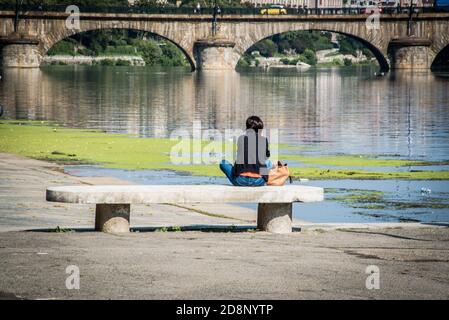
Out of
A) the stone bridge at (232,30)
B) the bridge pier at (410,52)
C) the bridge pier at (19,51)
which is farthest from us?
the bridge pier at (410,52)

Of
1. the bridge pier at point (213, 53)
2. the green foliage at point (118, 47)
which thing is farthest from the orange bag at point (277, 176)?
the green foliage at point (118, 47)

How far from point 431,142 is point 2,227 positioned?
84.4ft

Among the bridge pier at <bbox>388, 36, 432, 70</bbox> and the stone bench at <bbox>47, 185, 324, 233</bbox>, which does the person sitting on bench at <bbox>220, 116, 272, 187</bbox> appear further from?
the bridge pier at <bbox>388, 36, 432, 70</bbox>

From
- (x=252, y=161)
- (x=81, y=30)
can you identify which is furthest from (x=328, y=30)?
(x=252, y=161)

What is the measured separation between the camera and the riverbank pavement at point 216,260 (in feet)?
39.5

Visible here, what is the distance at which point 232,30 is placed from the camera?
13725 centimetres

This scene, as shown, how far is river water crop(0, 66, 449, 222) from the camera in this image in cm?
2474

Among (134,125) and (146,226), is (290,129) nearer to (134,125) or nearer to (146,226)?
(134,125)

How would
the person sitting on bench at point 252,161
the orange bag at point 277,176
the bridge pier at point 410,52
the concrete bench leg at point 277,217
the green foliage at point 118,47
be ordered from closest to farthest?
the concrete bench leg at point 277,217, the person sitting on bench at point 252,161, the orange bag at point 277,176, the bridge pier at point 410,52, the green foliage at point 118,47

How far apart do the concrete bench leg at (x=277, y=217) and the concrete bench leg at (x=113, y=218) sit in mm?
1753

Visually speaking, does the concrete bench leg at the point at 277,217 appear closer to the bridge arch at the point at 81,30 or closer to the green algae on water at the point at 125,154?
the green algae on water at the point at 125,154

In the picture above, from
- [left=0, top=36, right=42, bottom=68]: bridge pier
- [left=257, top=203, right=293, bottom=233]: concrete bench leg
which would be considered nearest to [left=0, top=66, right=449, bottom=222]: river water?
[left=257, top=203, right=293, bottom=233]: concrete bench leg

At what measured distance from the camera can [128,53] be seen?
17475 centimetres

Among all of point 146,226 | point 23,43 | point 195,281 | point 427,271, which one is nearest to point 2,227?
point 146,226
